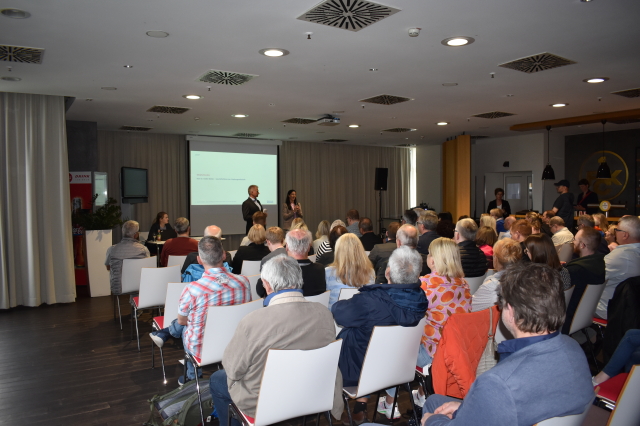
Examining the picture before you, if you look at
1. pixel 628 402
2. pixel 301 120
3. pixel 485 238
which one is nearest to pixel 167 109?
pixel 301 120

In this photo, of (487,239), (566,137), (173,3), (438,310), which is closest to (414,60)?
(487,239)

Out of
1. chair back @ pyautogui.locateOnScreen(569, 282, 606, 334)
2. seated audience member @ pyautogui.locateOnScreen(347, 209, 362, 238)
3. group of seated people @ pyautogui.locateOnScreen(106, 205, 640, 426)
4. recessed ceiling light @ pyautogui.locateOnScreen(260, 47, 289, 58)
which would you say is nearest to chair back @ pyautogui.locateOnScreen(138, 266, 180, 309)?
group of seated people @ pyautogui.locateOnScreen(106, 205, 640, 426)

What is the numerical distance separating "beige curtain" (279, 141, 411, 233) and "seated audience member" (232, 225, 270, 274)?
876cm

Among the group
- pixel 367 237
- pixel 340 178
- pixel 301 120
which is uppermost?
pixel 301 120

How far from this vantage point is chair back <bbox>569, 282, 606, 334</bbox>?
384 centimetres

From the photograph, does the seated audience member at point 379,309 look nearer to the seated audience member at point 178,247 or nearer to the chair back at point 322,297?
the chair back at point 322,297

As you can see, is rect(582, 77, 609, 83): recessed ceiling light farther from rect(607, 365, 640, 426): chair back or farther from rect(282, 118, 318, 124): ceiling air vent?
rect(607, 365, 640, 426): chair back

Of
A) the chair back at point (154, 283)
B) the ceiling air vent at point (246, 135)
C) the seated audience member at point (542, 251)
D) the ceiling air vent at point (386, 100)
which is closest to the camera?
the seated audience member at point (542, 251)

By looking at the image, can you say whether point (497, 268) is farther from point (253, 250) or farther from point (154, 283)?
point (154, 283)

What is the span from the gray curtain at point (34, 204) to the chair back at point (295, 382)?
20.6 ft

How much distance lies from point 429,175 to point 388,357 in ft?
44.9

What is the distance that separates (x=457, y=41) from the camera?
4863mm

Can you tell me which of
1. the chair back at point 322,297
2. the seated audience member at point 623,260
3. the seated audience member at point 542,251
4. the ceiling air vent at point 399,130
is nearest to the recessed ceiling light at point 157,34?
the chair back at point 322,297

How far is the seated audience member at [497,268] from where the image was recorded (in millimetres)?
3389
